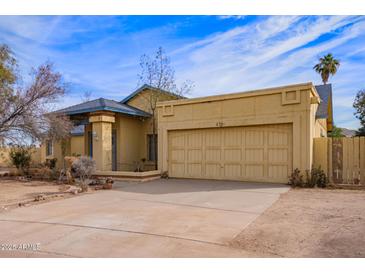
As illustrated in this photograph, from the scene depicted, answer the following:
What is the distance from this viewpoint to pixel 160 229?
16.8ft

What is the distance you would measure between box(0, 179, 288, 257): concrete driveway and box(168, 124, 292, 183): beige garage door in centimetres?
255

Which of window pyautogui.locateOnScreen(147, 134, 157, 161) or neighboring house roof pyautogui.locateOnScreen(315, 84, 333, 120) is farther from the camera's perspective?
window pyautogui.locateOnScreen(147, 134, 157, 161)

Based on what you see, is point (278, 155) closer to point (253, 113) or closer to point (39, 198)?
point (253, 113)

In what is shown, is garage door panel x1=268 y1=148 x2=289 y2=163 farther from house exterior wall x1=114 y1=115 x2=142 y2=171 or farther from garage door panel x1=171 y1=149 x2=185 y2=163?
house exterior wall x1=114 y1=115 x2=142 y2=171

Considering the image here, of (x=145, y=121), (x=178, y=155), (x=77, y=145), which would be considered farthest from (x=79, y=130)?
(x=178, y=155)

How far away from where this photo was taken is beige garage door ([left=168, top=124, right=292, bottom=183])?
36.7ft

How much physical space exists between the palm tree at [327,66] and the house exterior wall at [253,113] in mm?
23961

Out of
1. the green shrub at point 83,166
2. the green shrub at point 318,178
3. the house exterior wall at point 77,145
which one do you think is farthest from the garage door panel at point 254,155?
the house exterior wall at point 77,145

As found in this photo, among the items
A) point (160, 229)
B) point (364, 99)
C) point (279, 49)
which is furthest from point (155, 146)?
point (364, 99)

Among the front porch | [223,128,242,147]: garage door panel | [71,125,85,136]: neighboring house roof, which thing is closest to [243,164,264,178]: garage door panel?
[223,128,242,147]: garage door panel

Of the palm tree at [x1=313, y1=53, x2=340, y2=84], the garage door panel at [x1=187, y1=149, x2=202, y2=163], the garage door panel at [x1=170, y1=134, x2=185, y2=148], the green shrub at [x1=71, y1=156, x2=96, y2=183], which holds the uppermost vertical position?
the palm tree at [x1=313, y1=53, x2=340, y2=84]

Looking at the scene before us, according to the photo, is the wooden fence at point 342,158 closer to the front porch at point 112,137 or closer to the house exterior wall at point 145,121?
the front porch at point 112,137

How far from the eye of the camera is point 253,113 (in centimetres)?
1172

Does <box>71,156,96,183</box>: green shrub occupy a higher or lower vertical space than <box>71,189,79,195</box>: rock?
higher
